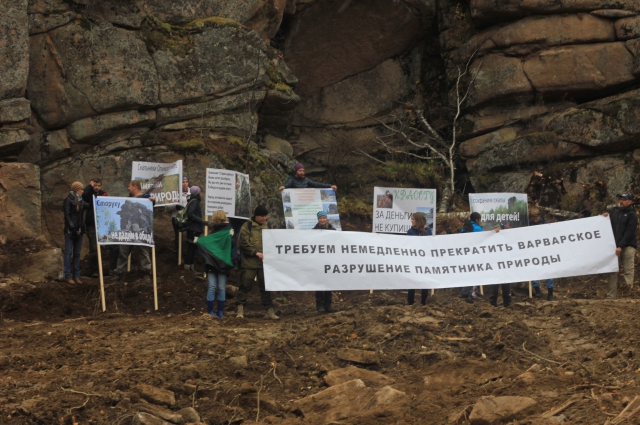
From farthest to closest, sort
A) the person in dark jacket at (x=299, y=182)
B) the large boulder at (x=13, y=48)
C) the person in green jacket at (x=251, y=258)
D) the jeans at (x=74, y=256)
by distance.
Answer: the large boulder at (x=13, y=48), the person in dark jacket at (x=299, y=182), the jeans at (x=74, y=256), the person in green jacket at (x=251, y=258)

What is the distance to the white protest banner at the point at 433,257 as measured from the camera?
508 inches

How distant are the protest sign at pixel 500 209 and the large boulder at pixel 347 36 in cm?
779

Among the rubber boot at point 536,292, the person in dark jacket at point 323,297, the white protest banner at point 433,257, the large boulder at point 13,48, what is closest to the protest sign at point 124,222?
the white protest banner at point 433,257

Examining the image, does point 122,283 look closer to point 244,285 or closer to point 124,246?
point 124,246

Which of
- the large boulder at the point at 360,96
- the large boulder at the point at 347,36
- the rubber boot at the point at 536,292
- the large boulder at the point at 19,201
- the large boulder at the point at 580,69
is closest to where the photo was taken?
the large boulder at the point at 19,201

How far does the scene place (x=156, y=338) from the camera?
36.7 ft

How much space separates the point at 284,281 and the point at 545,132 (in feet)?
34.5

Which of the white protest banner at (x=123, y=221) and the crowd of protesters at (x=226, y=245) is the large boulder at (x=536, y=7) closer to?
the crowd of protesters at (x=226, y=245)

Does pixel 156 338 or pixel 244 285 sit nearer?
pixel 156 338

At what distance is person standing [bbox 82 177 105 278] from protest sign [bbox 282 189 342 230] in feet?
11.5

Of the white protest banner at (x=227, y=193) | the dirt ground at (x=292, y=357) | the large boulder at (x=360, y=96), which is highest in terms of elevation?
the large boulder at (x=360, y=96)

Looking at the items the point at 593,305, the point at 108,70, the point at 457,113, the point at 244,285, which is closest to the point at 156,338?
the point at 244,285

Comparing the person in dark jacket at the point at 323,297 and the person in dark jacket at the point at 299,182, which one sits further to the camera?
the person in dark jacket at the point at 299,182

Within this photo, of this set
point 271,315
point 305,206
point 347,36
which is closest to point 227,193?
point 305,206
